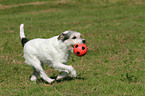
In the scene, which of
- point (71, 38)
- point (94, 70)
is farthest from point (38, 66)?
point (94, 70)

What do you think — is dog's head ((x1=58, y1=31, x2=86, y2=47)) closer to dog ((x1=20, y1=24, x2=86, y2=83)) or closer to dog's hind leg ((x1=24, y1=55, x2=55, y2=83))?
dog ((x1=20, y1=24, x2=86, y2=83))

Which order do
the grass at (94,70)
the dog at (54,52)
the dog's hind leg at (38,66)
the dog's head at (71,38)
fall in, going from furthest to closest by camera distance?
the dog's hind leg at (38,66)
the dog at (54,52)
the dog's head at (71,38)
the grass at (94,70)

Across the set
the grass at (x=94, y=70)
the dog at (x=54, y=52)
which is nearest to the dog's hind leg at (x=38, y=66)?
the dog at (x=54, y=52)

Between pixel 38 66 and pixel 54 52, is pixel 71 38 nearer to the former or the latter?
pixel 54 52

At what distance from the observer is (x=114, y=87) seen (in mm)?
6254

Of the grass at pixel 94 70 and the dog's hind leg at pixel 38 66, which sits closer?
the grass at pixel 94 70

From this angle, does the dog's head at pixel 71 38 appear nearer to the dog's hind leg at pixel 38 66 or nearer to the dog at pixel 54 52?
the dog at pixel 54 52

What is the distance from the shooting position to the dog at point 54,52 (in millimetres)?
6465

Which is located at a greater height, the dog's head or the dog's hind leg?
the dog's head

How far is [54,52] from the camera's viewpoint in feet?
21.8

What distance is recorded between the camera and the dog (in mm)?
6465

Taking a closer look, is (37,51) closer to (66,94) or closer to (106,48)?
(66,94)

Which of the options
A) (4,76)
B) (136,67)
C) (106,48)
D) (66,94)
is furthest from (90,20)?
(66,94)

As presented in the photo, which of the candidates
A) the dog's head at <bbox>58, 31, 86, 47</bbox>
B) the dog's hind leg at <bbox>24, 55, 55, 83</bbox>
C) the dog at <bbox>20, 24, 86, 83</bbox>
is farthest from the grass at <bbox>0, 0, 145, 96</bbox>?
the dog's head at <bbox>58, 31, 86, 47</bbox>
